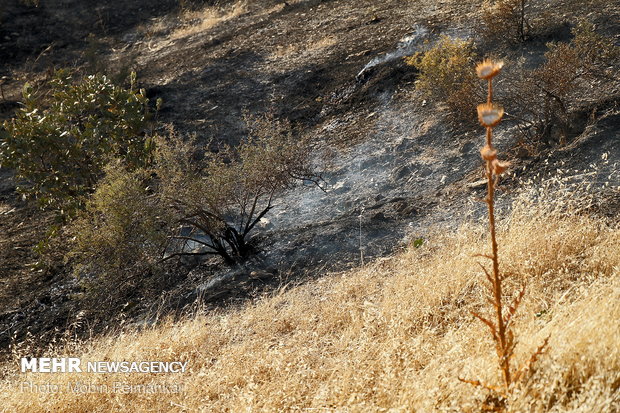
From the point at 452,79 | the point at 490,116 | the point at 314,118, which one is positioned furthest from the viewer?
the point at 314,118

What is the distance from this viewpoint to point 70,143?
788cm

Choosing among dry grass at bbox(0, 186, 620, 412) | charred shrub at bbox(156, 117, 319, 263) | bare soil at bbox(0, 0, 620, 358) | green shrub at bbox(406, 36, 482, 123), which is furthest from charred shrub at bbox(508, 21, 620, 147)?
charred shrub at bbox(156, 117, 319, 263)

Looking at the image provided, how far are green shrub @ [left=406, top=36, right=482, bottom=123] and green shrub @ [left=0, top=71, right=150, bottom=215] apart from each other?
3882 millimetres

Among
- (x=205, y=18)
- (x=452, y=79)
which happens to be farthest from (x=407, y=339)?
(x=205, y=18)

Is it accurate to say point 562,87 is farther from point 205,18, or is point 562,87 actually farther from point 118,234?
point 205,18

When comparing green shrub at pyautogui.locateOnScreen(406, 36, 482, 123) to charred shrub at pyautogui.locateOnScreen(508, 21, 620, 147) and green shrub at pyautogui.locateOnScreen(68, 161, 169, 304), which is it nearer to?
charred shrub at pyautogui.locateOnScreen(508, 21, 620, 147)

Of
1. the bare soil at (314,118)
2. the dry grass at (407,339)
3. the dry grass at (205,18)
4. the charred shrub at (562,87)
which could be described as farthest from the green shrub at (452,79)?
the dry grass at (205,18)

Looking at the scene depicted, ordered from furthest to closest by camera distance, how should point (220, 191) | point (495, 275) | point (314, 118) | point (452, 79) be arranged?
1. point (314, 118)
2. point (452, 79)
3. point (220, 191)
4. point (495, 275)

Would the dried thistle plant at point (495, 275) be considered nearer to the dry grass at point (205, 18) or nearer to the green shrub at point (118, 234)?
the green shrub at point (118, 234)

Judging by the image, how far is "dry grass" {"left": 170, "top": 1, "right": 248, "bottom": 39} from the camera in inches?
588

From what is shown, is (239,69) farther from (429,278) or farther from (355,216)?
(429,278)

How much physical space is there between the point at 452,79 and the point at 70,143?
502 cm

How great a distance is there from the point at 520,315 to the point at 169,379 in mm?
2241

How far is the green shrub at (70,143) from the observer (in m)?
7.53
